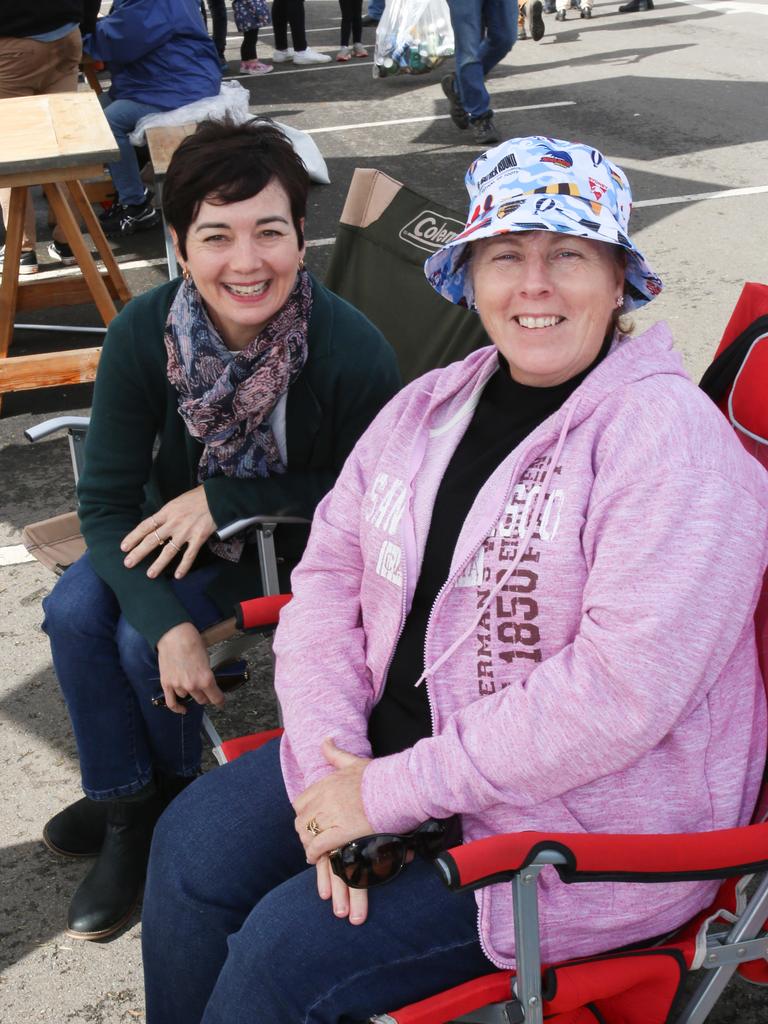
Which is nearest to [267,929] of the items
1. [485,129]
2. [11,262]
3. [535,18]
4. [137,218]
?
[11,262]

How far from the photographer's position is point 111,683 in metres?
2.40

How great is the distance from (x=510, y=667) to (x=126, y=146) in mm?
5551

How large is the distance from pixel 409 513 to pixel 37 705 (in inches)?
67.6

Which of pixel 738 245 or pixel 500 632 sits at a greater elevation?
pixel 500 632

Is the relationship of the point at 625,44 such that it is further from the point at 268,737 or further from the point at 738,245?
the point at 268,737

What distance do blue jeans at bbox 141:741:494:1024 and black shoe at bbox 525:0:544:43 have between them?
35.4ft

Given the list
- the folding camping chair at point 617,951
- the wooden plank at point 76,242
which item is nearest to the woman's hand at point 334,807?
the folding camping chair at point 617,951

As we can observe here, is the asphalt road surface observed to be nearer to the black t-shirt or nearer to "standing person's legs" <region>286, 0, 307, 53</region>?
"standing person's legs" <region>286, 0, 307, 53</region>

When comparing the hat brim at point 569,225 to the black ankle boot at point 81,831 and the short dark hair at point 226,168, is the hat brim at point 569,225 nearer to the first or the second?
the short dark hair at point 226,168

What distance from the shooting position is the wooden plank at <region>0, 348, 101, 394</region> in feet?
14.6

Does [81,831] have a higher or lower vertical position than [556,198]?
lower

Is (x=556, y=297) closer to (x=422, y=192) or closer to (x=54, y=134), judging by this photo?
(x=54, y=134)

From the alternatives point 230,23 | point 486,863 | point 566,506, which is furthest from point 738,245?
point 230,23

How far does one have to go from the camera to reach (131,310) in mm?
2477
